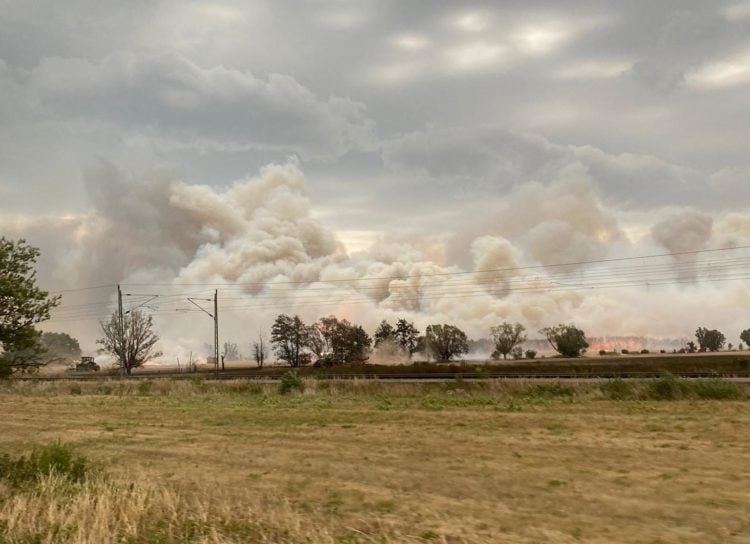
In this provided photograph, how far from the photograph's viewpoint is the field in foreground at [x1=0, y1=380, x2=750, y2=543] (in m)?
10.1

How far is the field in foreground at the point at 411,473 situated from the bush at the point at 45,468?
542 millimetres

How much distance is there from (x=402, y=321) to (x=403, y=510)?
102555 mm

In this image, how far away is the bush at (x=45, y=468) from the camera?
47.7ft

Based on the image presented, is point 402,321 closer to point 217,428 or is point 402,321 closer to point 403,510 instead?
point 217,428

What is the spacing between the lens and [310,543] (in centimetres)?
927

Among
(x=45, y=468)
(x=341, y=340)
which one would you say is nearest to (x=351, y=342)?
(x=341, y=340)

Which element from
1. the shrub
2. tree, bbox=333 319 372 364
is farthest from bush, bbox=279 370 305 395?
tree, bbox=333 319 372 364

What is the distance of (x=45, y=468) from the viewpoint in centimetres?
1510

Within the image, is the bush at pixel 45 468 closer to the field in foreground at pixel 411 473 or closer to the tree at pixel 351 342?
the field in foreground at pixel 411 473

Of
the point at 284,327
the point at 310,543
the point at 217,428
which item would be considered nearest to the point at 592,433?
the point at 310,543

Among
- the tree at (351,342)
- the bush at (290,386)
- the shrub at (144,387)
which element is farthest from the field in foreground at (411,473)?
the tree at (351,342)

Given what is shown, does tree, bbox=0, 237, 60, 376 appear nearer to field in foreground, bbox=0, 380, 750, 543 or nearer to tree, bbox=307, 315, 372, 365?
field in foreground, bbox=0, 380, 750, 543

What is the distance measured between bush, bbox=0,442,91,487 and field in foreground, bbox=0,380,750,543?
0.54 metres

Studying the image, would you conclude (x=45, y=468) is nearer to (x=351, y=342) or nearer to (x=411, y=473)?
(x=411, y=473)
